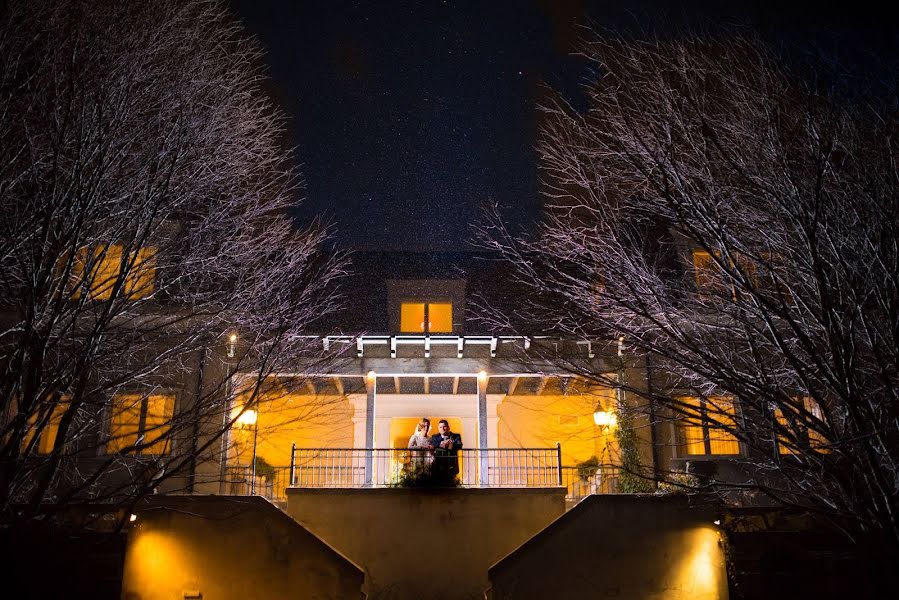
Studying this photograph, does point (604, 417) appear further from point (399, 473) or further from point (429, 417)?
point (429, 417)

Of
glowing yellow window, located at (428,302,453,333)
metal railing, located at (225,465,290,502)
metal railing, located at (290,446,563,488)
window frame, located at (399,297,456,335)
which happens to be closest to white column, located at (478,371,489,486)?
metal railing, located at (290,446,563,488)

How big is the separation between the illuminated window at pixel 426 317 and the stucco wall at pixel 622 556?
6.86m

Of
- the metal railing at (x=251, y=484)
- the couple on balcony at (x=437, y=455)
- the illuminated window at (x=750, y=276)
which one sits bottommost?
the metal railing at (x=251, y=484)

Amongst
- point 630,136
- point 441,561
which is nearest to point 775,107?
point 630,136

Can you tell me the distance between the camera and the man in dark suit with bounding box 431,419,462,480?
13586 millimetres

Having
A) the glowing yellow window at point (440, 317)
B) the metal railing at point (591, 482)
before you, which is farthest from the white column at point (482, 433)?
the glowing yellow window at point (440, 317)

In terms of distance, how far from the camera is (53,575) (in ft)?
38.1

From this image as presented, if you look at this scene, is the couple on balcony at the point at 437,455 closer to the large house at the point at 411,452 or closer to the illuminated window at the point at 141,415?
the large house at the point at 411,452

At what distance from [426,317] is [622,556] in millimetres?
7870

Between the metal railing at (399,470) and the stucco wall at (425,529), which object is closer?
the stucco wall at (425,529)

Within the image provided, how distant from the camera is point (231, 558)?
38.9ft

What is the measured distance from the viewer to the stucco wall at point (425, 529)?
1293 centimetres

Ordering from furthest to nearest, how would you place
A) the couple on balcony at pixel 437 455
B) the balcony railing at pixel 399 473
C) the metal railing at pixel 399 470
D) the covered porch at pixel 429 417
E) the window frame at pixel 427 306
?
the window frame at pixel 427 306
the covered porch at pixel 429 417
the metal railing at pixel 399 470
the balcony railing at pixel 399 473
the couple on balcony at pixel 437 455

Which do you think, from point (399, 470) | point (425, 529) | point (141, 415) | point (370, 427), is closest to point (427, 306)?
point (370, 427)
